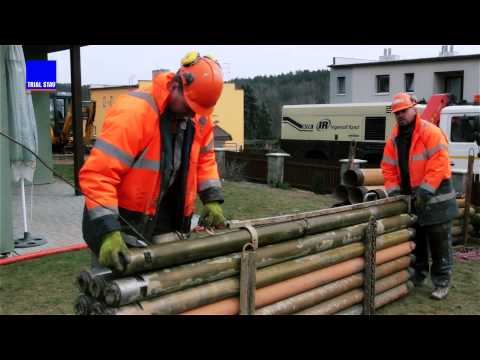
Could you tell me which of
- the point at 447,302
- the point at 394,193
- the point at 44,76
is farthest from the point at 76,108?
the point at 447,302

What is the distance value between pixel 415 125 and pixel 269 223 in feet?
8.18

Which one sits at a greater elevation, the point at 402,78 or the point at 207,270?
the point at 402,78

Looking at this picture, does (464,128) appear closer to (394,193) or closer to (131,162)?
(394,193)

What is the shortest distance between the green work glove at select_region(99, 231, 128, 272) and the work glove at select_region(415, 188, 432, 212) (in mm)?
3628

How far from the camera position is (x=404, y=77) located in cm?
3316

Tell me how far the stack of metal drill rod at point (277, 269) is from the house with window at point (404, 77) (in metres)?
25.0

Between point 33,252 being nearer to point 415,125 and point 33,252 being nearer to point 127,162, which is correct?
point 127,162

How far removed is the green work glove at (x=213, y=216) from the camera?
384 centimetres

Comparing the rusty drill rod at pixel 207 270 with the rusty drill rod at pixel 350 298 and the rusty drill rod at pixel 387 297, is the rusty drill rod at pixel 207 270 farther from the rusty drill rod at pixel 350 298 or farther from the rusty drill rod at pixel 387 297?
the rusty drill rod at pixel 387 297

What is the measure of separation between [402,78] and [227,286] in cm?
3244

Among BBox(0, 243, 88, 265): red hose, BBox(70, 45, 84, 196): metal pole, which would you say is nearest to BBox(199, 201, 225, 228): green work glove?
BBox(0, 243, 88, 265): red hose

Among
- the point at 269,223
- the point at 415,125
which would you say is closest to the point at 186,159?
the point at 269,223

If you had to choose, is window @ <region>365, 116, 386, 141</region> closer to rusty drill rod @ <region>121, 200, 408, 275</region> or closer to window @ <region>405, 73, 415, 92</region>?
rusty drill rod @ <region>121, 200, 408, 275</region>
